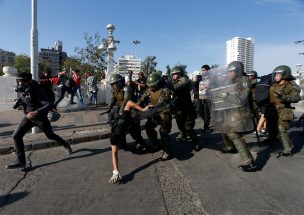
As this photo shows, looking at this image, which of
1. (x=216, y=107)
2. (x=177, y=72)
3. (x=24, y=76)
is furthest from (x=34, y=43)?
(x=216, y=107)

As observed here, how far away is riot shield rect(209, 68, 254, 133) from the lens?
5227 millimetres

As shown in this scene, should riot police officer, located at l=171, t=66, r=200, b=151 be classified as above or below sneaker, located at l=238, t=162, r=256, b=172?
above

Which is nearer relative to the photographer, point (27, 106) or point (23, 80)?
point (23, 80)

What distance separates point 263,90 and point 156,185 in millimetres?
4031

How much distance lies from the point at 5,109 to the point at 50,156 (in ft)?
28.2

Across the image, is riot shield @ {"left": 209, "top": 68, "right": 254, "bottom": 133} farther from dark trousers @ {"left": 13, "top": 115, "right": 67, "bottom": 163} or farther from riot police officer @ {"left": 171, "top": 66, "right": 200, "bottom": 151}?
dark trousers @ {"left": 13, "top": 115, "right": 67, "bottom": 163}

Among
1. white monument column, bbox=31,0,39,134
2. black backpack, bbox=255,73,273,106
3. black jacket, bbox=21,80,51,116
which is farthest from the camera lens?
white monument column, bbox=31,0,39,134

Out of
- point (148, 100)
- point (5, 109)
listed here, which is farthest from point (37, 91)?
point (5, 109)

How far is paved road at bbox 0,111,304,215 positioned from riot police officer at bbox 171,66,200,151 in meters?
0.47

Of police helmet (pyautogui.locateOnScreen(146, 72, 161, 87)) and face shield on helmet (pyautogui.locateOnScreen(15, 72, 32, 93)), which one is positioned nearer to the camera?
face shield on helmet (pyautogui.locateOnScreen(15, 72, 32, 93))

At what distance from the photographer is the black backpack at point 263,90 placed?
7434 millimetres

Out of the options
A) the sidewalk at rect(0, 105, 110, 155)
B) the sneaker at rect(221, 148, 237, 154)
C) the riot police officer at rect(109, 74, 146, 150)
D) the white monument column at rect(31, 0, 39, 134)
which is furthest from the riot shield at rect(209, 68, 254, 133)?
the white monument column at rect(31, 0, 39, 134)

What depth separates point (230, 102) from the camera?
5.23 m

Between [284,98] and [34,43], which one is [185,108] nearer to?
[284,98]
